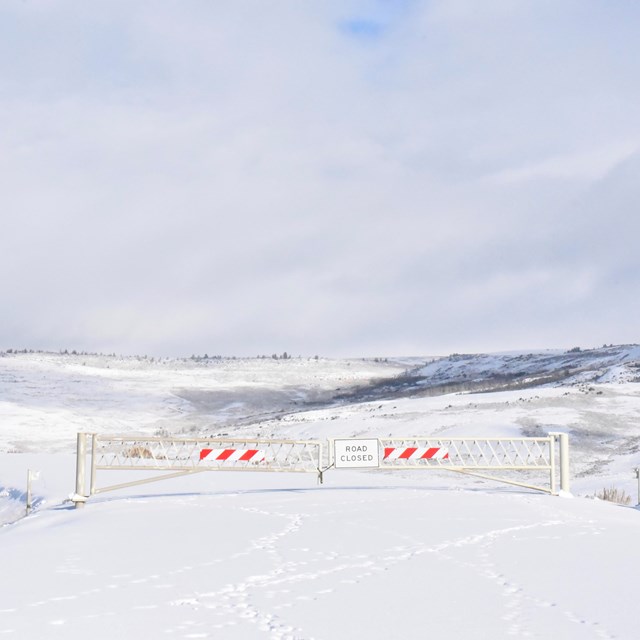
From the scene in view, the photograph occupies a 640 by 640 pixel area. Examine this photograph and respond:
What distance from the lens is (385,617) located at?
731cm

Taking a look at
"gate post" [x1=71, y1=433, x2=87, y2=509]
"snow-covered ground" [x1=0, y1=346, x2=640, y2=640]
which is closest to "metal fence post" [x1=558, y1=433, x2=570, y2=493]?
"snow-covered ground" [x1=0, y1=346, x2=640, y2=640]

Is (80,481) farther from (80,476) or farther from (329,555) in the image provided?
(329,555)

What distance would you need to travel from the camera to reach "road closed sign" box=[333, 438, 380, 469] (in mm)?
18297

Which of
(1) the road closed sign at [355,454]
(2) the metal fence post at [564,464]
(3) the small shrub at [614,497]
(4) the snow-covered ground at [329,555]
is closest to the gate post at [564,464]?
(2) the metal fence post at [564,464]

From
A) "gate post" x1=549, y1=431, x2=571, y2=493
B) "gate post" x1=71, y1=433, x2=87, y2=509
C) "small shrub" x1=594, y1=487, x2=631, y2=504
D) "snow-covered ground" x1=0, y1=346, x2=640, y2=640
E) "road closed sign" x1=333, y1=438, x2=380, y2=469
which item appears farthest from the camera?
"small shrub" x1=594, y1=487, x2=631, y2=504

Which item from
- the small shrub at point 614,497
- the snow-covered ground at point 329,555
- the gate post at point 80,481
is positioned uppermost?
the gate post at point 80,481

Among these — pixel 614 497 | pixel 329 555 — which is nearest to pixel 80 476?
pixel 329 555

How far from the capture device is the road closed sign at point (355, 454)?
18297mm

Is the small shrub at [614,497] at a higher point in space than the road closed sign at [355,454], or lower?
lower

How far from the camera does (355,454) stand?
18.3m

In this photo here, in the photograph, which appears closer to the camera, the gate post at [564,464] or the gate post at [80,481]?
the gate post at [80,481]

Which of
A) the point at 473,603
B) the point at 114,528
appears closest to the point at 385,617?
the point at 473,603

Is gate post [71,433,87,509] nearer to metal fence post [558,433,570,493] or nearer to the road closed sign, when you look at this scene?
the road closed sign

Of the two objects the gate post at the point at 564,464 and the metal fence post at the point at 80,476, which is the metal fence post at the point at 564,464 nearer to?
the gate post at the point at 564,464
